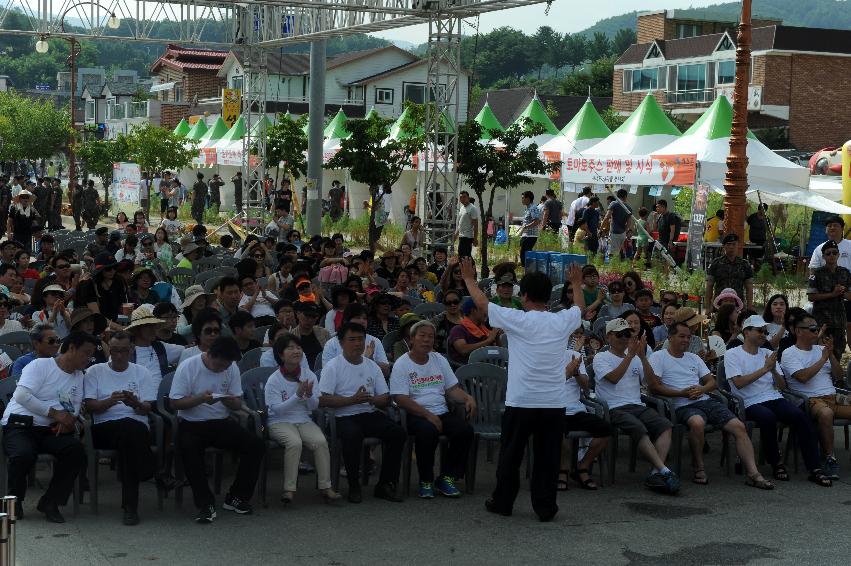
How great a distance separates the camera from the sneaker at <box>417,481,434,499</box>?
8297 millimetres

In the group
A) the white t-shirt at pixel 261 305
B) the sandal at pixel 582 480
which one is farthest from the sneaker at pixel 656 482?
the white t-shirt at pixel 261 305

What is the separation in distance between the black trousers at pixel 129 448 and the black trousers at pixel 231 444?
232mm

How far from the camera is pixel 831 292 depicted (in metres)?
12.3

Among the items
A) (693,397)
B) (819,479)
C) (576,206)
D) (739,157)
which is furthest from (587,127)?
(819,479)

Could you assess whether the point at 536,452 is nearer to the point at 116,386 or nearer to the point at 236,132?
the point at 116,386

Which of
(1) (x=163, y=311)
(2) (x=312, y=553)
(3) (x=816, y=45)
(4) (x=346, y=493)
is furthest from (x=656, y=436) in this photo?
(3) (x=816, y=45)

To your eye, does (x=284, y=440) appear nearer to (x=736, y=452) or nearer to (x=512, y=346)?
(x=512, y=346)

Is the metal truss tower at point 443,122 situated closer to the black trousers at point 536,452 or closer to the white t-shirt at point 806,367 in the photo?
the white t-shirt at point 806,367

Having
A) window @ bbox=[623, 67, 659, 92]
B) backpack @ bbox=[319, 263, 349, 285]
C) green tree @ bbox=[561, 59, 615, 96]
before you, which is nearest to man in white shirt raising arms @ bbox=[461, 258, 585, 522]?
backpack @ bbox=[319, 263, 349, 285]

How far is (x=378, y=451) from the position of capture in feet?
31.5

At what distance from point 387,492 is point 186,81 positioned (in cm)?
7355

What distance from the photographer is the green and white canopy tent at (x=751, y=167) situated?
21.7m

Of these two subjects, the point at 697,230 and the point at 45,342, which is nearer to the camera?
the point at 45,342

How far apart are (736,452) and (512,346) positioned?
2.81 metres
